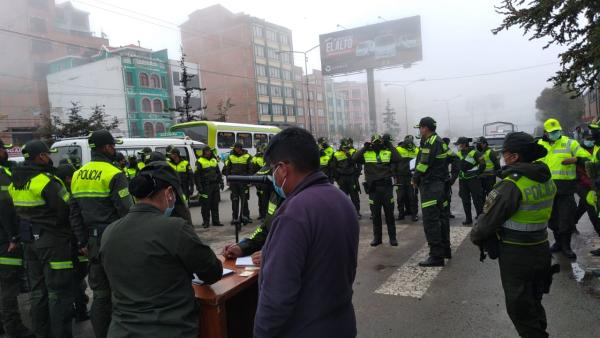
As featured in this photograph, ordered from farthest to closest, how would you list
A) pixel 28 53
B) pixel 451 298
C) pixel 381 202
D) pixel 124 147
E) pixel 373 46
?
1. pixel 373 46
2. pixel 28 53
3. pixel 124 147
4. pixel 381 202
5. pixel 451 298

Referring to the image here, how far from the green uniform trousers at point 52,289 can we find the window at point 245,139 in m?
16.8

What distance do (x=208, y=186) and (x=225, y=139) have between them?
10.1 meters

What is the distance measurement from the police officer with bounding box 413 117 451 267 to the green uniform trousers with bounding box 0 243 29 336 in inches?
189

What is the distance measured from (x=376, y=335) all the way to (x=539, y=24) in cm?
753

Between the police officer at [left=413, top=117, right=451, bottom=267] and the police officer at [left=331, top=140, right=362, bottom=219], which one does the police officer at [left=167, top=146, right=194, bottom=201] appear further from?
the police officer at [left=413, top=117, right=451, bottom=267]

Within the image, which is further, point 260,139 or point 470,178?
point 260,139

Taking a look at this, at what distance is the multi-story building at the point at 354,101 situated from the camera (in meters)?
91.1

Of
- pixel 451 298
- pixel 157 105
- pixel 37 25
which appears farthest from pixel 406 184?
pixel 37 25

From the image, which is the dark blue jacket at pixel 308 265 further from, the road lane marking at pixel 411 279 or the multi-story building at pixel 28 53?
the multi-story building at pixel 28 53

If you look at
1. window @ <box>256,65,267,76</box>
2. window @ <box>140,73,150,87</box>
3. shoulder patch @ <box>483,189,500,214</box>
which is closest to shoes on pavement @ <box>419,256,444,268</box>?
shoulder patch @ <box>483,189,500,214</box>

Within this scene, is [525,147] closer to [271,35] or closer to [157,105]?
[157,105]

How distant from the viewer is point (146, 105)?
41000mm

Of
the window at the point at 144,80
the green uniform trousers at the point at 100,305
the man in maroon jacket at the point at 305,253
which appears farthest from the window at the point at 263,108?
the man in maroon jacket at the point at 305,253

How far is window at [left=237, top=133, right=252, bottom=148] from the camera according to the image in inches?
813
